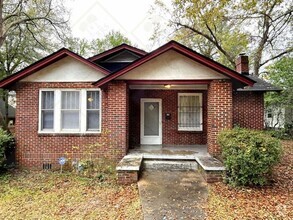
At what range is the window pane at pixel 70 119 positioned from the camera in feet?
26.5

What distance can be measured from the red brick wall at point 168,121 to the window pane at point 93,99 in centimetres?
212

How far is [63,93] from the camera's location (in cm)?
806

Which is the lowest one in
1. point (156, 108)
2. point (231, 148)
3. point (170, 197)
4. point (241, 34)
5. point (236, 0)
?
point (170, 197)

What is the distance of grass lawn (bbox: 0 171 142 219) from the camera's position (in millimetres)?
4453

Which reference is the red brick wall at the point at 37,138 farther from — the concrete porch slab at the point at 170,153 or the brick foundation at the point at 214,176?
the brick foundation at the point at 214,176

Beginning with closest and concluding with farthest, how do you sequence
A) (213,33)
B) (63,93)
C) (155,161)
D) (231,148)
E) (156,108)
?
(231,148) < (155,161) < (63,93) < (156,108) < (213,33)

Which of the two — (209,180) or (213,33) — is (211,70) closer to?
(209,180)

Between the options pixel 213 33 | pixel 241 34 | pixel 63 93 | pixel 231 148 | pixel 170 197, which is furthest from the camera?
pixel 213 33

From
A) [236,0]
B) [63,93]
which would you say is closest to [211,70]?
[63,93]

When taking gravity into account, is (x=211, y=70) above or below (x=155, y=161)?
above

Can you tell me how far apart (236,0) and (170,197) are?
16.5 meters

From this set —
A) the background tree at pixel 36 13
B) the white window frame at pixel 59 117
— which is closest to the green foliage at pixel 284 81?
the white window frame at pixel 59 117

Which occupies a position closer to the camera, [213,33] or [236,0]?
[236,0]

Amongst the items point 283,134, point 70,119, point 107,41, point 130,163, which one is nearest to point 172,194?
point 130,163
